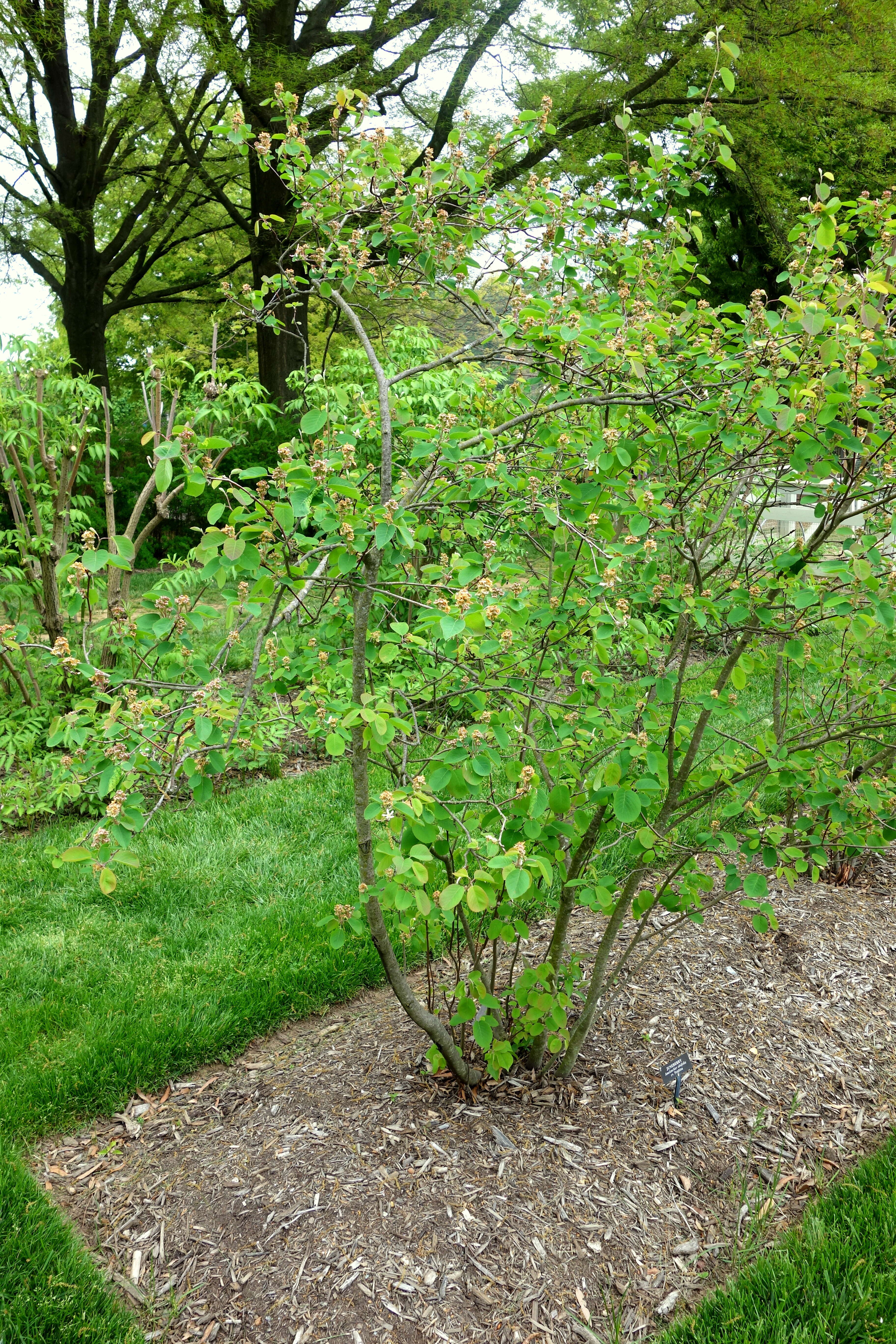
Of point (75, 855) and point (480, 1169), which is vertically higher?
point (75, 855)

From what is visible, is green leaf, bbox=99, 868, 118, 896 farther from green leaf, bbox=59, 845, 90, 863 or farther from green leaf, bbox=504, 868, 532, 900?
green leaf, bbox=504, 868, 532, 900

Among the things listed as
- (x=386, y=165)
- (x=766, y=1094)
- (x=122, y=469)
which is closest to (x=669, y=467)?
(x=386, y=165)

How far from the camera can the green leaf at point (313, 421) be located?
1618 mm

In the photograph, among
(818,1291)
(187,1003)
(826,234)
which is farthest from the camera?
(187,1003)

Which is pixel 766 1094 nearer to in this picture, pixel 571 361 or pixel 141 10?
pixel 571 361

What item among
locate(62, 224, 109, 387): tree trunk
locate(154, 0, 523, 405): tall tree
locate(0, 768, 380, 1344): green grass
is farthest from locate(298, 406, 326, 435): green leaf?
locate(62, 224, 109, 387): tree trunk

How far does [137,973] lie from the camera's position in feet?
11.0

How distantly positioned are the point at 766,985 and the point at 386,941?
5.49 feet

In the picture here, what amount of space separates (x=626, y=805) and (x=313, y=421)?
3.39ft

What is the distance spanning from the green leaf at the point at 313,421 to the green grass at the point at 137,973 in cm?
99

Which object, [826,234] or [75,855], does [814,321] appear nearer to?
[826,234]

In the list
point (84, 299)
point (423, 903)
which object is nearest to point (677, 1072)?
point (423, 903)

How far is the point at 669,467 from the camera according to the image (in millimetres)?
2412

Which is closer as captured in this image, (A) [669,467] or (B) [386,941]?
(B) [386,941]
